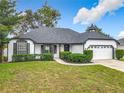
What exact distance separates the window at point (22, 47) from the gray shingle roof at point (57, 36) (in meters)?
0.84

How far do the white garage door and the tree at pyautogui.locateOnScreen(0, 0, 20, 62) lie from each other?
12.3m

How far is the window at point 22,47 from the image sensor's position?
90.1ft

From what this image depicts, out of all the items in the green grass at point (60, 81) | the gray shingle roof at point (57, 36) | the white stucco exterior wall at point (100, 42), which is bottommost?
the green grass at point (60, 81)

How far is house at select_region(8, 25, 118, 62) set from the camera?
27547 millimetres

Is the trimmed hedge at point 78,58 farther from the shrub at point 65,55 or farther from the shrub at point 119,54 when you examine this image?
the shrub at point 119,54

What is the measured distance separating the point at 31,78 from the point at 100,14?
23357 mm

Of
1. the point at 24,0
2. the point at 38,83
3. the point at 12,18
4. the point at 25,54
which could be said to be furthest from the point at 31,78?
the point at 24,0

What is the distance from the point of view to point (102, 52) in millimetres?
30406

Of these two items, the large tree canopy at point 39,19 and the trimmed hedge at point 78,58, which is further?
the large tree canopy at point 39,19

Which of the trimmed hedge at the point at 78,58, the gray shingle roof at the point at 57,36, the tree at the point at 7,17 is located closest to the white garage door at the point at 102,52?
the gray shingle roof at the point at 57,36

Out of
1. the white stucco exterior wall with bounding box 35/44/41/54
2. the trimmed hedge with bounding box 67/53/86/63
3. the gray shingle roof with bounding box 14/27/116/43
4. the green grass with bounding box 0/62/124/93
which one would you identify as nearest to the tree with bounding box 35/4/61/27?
the gray shingle roof with bounding box 14/27/116/43

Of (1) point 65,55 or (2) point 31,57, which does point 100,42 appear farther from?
(2) point 31,57

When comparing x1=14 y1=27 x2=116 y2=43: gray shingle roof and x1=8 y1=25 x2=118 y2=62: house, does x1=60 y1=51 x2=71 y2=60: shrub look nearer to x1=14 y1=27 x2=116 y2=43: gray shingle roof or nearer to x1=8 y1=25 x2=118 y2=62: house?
x1=8 y1=25 x2=118 y2=62: house

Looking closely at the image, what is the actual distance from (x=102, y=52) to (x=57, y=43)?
7.24m
